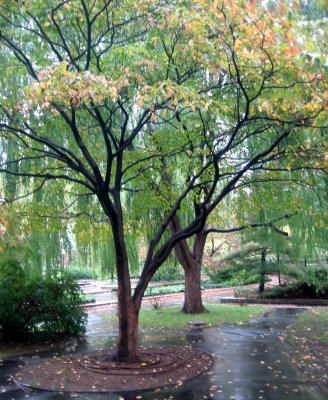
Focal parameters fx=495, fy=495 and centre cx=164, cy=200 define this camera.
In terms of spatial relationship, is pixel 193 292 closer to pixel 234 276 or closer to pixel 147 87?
pixel 234 276

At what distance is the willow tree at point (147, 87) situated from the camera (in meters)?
6.69

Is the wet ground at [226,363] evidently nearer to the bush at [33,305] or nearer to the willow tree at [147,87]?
the bush at [33,305]

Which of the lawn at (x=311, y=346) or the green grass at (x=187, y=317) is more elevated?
the green grass at (x=187, y=317)

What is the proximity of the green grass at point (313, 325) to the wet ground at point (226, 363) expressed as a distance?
1.58 feet

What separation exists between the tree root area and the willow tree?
52 centimetres

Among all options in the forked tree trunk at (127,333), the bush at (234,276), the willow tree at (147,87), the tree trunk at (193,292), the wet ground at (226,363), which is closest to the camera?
the willow tree at (147,87)

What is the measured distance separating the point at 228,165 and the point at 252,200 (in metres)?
1.17

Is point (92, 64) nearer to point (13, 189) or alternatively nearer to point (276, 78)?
point (276, 78)

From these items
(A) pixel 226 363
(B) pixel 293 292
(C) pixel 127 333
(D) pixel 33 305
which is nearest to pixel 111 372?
(C) pixel 127 333

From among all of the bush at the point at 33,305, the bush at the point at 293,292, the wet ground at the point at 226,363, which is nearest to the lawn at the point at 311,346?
the wet ground at the point at 226,363

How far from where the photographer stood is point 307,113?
7.83m

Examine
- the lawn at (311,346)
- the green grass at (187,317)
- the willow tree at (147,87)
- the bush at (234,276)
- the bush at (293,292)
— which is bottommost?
the lawn at (311,346)

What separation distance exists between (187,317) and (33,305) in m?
5.59

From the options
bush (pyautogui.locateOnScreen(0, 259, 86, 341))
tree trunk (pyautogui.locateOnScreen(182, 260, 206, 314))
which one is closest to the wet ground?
bush (pyautogui.locateOnScreen(0, 259, 86, 341))
